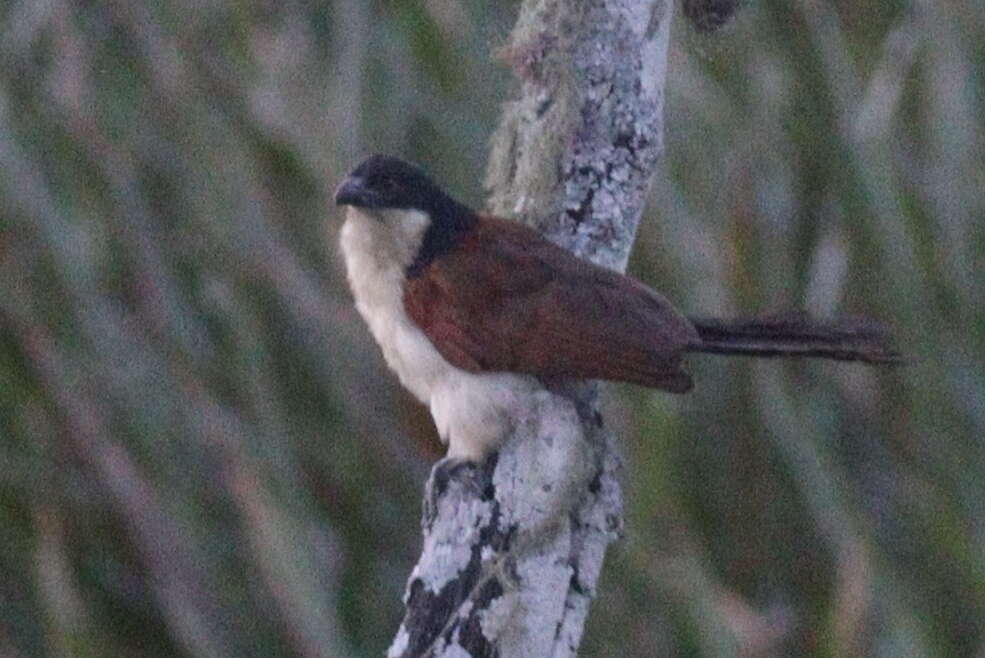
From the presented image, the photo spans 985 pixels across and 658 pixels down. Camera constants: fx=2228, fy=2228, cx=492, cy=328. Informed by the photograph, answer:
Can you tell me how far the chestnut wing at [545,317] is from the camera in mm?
1986

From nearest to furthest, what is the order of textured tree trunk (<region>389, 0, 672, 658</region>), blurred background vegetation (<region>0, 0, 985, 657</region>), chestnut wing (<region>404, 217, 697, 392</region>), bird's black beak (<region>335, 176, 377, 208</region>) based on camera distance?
textured tree trunk (<region>389, 0, 672, 658</region>) → chestnut wing (<region>404, 217, 697, 392</region>) → bird's black beak (<region>335, 176, 377, 208</region>) → blurred background vegetation (<region>0, 0, 985, 657</region>)

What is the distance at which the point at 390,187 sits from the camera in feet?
7.07

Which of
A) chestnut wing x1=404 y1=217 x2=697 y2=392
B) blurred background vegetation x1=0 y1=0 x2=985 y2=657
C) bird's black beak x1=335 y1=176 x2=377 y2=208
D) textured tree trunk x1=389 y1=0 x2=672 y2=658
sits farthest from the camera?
blurred background vegetation x1=0 y1=0 x2=985 y2=657

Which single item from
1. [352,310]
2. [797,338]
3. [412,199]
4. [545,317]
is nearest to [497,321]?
[545,317]

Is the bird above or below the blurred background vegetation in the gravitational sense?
above

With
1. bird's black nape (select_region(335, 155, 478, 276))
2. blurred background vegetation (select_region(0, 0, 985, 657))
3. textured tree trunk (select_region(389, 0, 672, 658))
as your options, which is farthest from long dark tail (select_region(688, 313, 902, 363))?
blurred background vegetation (select_region(0, 0, 985, 657))

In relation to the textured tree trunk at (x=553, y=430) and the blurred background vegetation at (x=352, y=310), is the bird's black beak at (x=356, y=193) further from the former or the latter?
the blurred background vegetation at (x=352, y=310)

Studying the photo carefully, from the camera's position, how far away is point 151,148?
361cm

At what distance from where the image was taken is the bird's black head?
214 cm

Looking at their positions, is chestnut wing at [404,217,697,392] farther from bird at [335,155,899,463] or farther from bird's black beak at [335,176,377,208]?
bird's black beak at [335,176,377,208]

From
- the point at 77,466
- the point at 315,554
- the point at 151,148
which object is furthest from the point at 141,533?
the point at 151,148

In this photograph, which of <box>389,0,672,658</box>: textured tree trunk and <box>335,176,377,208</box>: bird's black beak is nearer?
<box>389,0,672,658</box>: textured tree trunk

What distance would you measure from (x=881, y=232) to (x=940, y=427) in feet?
0.98

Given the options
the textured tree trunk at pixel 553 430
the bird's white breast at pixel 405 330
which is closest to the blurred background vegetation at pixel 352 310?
the bird's white breast at pixel 405 330
